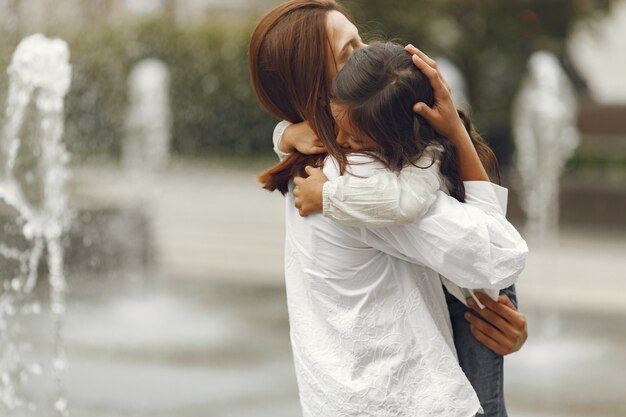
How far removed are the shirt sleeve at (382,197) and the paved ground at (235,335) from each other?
114 inches

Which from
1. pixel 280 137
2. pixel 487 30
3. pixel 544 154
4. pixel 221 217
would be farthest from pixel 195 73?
pixel 280 137

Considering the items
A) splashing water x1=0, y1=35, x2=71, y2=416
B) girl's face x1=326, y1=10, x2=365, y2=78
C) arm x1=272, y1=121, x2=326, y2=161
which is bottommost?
splashing water x1=0, y1=35, x2=71, y2=416

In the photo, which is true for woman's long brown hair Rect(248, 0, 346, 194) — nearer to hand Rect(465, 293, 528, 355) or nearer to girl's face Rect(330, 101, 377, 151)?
girl's face Rect(330, 101, 377, 151)

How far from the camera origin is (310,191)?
202 centimetres

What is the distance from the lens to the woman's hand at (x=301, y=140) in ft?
6.89

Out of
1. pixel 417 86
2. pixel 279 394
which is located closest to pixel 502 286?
pixel 417 86

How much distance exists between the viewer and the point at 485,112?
18047mm

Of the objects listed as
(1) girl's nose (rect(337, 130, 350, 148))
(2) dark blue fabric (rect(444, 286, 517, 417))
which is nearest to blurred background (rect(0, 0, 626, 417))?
(1) girl's nose (rect(337, 130, 350, 148))

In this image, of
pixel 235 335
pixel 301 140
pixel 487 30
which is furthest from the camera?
pixel 487 30

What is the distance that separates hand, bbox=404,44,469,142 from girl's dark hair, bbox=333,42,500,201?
0.01 meters

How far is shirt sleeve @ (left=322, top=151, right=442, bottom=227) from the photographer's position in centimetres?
191

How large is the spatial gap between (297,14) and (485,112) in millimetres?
16241

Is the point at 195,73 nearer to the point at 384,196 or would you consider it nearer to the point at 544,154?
the point at 544,154

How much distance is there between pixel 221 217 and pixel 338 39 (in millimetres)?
11237
